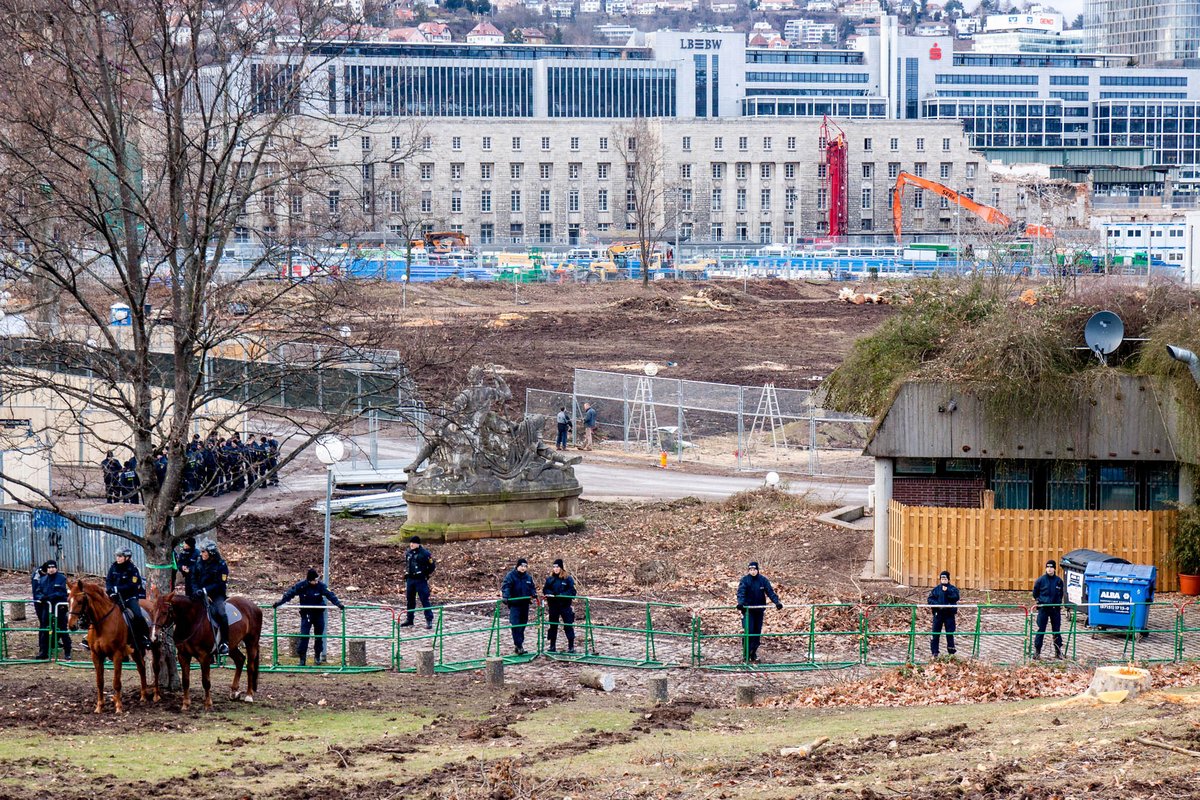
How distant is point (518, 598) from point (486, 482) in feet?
34.1

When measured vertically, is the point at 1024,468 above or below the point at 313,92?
below

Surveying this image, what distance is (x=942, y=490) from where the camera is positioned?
28.2m

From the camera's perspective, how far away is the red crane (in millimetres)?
128750

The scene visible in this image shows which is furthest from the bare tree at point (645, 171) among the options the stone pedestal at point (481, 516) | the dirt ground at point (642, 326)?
the stone pedestal at point (481, 516)

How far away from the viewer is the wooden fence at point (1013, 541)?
2688cm

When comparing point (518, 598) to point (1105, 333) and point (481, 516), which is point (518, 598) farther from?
point (1105, 333)

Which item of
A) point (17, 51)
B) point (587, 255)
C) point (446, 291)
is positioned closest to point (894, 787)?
point (17, 51)

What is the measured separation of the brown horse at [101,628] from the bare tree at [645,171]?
3947 inches

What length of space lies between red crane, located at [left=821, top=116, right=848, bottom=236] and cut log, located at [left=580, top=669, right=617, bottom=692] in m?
111

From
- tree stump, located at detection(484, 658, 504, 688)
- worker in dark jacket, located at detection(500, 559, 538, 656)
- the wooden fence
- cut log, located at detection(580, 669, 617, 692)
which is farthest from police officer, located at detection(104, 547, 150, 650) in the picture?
the wooden fence

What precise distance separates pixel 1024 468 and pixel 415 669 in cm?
1236

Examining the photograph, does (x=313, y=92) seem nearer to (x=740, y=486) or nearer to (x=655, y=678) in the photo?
(x=655, y=678)

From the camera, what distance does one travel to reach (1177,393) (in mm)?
26578

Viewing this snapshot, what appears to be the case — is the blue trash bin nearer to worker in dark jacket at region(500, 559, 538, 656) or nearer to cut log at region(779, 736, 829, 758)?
worker in dark jacket at region(500, 559, 538, 656)
